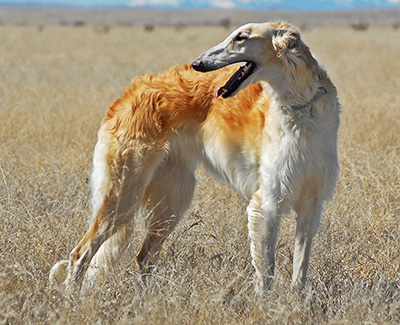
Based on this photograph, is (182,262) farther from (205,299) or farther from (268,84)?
(268,84)

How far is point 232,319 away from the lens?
331cm

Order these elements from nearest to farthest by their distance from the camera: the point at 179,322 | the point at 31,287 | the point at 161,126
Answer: the point at 179,322 → the point at 31,287 → the point at 161,126

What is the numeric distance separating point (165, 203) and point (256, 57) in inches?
54.1

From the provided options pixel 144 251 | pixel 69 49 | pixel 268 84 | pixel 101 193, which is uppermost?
pixel 268 84

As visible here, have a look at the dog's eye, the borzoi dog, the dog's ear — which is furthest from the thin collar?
the dog's eye

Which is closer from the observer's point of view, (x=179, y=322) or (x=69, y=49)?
(x=179, y=322)

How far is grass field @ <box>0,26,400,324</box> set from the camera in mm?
3334

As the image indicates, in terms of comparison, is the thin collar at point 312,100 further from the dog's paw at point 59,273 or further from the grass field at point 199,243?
the dog's paw at point 59,273

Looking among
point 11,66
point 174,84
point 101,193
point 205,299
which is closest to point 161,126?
point 174,84

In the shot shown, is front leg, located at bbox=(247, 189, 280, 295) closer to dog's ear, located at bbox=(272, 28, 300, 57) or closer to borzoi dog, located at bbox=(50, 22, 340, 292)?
borzoi dog, located at bbox=(50, 22, 340, 292)

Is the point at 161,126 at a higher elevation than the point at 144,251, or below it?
higher

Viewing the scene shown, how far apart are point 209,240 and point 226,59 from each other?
1.42m

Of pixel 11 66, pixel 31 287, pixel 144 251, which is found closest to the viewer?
pixel 31 287

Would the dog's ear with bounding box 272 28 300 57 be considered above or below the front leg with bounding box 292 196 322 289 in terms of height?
above
